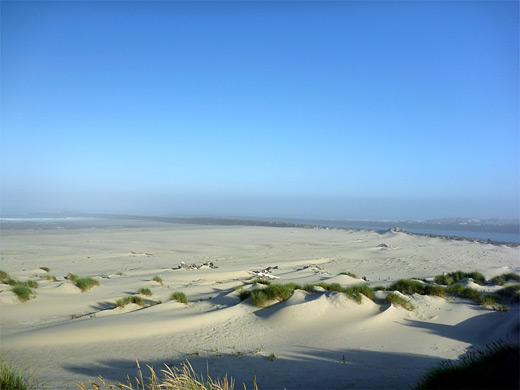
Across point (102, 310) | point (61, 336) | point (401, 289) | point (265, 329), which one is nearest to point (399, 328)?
point (265, 329)

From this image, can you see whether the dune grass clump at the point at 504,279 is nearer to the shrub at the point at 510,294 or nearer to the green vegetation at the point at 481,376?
the shrub at the point at 510,294

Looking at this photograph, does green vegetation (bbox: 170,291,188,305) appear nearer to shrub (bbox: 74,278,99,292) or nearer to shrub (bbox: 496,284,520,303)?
→ shrub (bbox: 74,278,99,292)

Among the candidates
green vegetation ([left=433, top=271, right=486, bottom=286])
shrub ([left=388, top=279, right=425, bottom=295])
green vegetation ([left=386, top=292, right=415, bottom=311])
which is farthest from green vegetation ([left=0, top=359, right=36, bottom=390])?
green vegetation ([left=433, top=271, right=486, bottom=286])

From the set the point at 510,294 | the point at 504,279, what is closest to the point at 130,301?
the point at 510,294

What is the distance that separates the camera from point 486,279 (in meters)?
16.3

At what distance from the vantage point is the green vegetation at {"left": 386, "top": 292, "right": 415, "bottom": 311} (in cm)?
969

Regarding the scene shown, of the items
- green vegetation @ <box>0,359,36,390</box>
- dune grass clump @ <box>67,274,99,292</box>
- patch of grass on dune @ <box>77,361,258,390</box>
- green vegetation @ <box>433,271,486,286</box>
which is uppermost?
patch of grass on dune @ <box>77,361,258,390</box>

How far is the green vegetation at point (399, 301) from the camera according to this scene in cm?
969

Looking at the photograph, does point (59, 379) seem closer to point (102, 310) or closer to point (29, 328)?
point (29, 328)

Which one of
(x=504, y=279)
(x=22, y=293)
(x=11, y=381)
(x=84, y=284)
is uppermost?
(x=11, y=381)

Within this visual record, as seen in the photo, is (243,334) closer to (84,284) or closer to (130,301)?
(130,301)

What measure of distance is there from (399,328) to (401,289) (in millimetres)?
3910

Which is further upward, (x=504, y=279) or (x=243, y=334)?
(x=504, y=279)

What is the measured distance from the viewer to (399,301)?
32.2 feet
